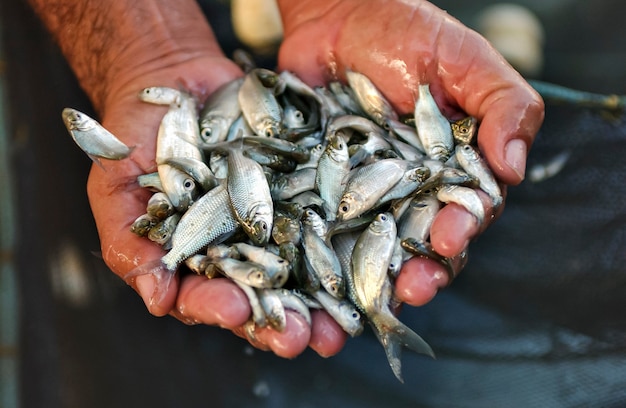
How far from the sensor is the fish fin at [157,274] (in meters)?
1.47

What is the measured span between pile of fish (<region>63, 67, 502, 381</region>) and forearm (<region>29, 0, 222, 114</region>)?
0.53 m

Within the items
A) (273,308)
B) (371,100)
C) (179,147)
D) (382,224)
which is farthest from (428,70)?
(273,308)

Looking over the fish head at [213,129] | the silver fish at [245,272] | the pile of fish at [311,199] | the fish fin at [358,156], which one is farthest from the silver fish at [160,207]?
the fish fin at [358,156]

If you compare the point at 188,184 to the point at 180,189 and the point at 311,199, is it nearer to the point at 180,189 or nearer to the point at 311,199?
the point at 180,189

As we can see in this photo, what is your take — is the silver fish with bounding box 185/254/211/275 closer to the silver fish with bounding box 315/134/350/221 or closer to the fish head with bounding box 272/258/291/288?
the fish head with bounding box 272/258/291/288

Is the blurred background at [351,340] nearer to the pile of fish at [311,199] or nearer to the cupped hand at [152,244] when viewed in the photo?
the cupped hand at [152,244]

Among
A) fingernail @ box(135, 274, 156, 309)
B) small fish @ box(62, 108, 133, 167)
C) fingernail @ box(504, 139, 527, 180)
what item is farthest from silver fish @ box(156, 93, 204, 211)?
fingernail @ box(504, 139, 527, 180)

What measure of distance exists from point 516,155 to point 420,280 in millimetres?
458

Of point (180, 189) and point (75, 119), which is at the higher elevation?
point (75, 119)

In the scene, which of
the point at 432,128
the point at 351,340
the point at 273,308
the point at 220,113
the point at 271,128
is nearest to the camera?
the point at 273,308

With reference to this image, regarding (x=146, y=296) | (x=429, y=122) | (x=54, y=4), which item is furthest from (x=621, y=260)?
(x=54, y=4)

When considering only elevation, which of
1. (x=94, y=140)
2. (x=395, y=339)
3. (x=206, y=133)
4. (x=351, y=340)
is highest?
(x=94, y=140)

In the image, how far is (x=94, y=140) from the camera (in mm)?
1693

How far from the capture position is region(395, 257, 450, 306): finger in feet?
4.64
